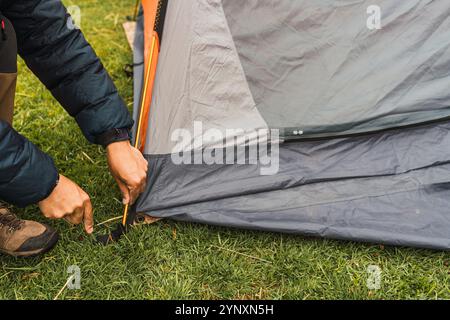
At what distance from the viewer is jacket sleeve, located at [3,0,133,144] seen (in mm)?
1617

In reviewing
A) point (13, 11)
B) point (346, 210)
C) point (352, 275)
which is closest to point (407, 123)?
point (346, 210)

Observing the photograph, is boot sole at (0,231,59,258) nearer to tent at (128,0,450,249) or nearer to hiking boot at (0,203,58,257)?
hiking boot at (0,203,58,257)

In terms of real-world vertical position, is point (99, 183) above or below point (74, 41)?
below

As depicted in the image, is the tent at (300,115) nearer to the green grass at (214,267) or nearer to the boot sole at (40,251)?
the green grass at (214,267)

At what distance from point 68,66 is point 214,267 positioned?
821 mm

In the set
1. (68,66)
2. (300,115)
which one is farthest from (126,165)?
(300,115)

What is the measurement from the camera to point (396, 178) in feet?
6.08

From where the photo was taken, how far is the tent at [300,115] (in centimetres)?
181

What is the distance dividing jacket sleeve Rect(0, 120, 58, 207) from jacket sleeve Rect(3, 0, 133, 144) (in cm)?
27

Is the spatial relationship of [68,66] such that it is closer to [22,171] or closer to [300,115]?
[22,171]

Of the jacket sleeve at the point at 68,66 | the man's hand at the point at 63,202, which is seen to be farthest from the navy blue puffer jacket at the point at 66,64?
the man's hand at the point at 63,202

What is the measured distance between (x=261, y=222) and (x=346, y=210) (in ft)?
1.02

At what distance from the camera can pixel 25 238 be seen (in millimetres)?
1729
